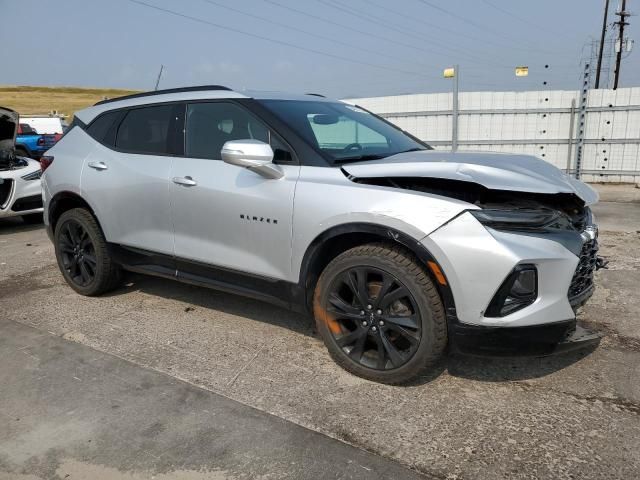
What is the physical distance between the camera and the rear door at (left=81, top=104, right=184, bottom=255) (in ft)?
12.3

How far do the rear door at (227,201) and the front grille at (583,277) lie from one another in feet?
5.14

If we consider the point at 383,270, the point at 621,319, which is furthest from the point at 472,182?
the point at 621,319

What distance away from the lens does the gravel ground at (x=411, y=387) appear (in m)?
Answer: 2.30

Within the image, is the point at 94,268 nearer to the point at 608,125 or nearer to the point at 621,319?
the point at 621,319

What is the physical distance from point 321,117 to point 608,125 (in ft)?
34.5

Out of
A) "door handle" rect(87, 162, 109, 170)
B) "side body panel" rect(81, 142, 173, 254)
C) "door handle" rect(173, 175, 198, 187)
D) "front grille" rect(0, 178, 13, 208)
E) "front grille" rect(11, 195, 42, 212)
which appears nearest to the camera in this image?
"door handle" rect(173, 175, 198, 187)

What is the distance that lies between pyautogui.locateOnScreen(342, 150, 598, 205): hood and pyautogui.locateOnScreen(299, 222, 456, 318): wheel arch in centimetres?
31

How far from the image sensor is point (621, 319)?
377cm

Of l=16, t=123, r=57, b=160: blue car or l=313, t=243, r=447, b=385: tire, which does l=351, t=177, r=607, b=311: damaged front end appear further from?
l=16, t=123, r=57, b=160: blue car

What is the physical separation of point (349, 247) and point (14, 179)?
637 cm

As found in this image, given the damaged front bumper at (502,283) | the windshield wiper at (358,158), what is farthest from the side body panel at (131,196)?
the damaged front bumper at (502,283)

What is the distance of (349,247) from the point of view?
2.99 m

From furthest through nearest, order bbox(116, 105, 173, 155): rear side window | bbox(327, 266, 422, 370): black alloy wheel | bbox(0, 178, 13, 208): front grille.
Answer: bbox(0, 178, 13, 208): front grille → bbox(116, 105, 173, 155): rear side window → bbox(327, 266, 422, 370): black alloy wheel

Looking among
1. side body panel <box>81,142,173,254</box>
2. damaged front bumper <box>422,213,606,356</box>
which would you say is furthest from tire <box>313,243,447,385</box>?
side body panel <box>81,142,173,254</box>
